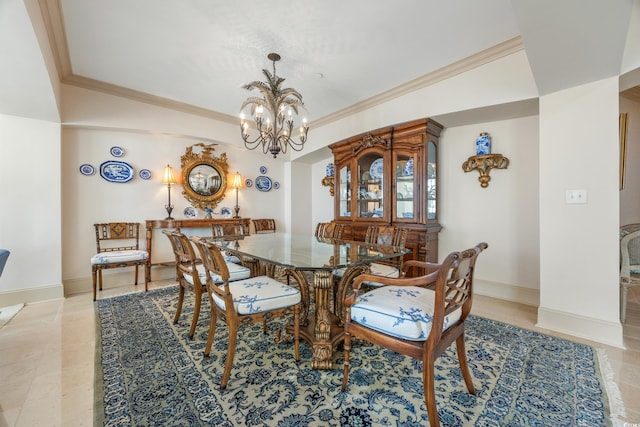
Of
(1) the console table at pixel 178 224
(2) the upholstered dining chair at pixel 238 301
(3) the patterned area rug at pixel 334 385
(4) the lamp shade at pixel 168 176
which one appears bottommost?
(3) the patterned area rug at pixel 334 385

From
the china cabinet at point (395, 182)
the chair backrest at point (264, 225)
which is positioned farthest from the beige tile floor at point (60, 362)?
the chair backrest at point (264, 225)

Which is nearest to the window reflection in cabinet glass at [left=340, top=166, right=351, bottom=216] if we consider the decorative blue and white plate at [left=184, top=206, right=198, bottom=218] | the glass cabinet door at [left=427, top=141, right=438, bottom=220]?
the glass cabinet door at [left=427, top=141, right=438, bottom=220]

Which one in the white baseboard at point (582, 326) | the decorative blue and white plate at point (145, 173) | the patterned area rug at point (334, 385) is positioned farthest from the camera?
the decorative blue and white plate at point (145, 173)

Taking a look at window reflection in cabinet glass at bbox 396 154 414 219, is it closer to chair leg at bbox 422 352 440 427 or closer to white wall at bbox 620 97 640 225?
chair leg at bbox 422 352 440 427

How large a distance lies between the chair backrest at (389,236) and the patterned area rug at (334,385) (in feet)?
3.06

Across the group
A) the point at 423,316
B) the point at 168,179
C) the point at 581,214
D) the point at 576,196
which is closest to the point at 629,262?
the point at 581,214

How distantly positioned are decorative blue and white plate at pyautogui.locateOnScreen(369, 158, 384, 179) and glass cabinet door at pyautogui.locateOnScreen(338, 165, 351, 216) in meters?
0.37

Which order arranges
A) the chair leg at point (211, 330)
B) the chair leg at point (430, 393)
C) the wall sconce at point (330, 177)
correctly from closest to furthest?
the chair leg at point (430, 393) → the chair leg at point (211, 330) → the wall sconce at point (330, 177)

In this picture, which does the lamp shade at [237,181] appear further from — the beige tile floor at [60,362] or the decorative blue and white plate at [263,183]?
the beige tile floor at [60,362]

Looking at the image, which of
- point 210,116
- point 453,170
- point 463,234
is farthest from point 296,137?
point 463,234

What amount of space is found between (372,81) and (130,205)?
3.66 m

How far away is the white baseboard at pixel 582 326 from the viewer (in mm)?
1962

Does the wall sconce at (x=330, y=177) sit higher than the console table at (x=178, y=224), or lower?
higher

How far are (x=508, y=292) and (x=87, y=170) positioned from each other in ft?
17.8
